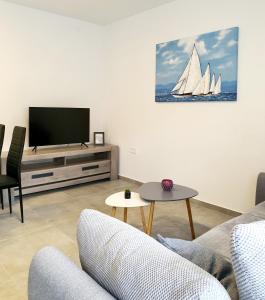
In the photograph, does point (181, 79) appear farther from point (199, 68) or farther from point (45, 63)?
point (45, 63)

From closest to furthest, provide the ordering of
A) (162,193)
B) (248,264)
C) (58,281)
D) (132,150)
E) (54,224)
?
(248,264), (58,281), (162,193), (54,224), (132,150)

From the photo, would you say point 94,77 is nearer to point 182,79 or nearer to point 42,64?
point 42,64

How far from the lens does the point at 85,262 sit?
0.98 metres

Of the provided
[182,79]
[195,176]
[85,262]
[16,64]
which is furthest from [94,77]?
[85,262]

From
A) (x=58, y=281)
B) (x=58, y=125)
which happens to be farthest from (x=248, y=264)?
(x=58, y=125)

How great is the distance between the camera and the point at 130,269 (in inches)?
31.1

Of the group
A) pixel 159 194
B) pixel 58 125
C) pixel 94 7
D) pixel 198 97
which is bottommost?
pixel 159 194

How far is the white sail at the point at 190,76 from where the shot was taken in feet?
11.2

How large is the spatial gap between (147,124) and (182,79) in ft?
2.96

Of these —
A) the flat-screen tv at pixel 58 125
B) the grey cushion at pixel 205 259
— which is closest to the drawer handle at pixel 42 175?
the flat-screen tv at pixel 58 125

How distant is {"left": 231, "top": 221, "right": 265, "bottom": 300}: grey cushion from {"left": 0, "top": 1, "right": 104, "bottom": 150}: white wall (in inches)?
149

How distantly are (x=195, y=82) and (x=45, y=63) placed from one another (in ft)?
7.36

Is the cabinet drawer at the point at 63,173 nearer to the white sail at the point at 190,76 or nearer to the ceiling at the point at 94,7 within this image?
the white sail at the point at 190,76

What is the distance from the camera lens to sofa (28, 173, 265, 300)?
705 mm
